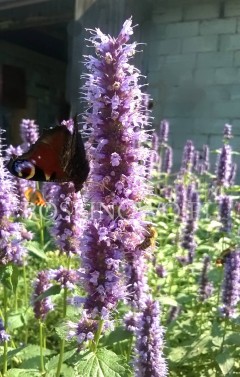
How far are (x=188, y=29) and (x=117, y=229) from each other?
7.77 metres

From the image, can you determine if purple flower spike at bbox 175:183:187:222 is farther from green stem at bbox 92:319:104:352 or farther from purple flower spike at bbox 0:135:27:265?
green stem at bbox 92:319:104:352

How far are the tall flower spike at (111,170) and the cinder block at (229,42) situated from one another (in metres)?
7.12

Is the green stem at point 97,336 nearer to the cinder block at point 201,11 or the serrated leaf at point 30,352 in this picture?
the serrated leaf at point 30,352

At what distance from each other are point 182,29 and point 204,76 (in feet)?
2.98

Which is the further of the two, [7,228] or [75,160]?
[7,228]

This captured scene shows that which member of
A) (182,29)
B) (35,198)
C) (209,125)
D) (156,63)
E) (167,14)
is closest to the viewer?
(35,198)

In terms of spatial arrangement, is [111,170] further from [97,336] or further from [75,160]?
[97,336]

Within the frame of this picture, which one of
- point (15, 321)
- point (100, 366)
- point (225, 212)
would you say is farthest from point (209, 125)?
point (100, 366)

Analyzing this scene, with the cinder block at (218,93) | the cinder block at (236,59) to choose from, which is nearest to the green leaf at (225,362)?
the cinder block at (218,93)

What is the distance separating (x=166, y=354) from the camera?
3455 mm

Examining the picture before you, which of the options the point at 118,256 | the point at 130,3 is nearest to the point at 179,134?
the point at 130,3

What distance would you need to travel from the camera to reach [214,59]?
9.01 m

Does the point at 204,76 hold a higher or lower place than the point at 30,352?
higher

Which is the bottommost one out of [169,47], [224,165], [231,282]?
[231,282]
